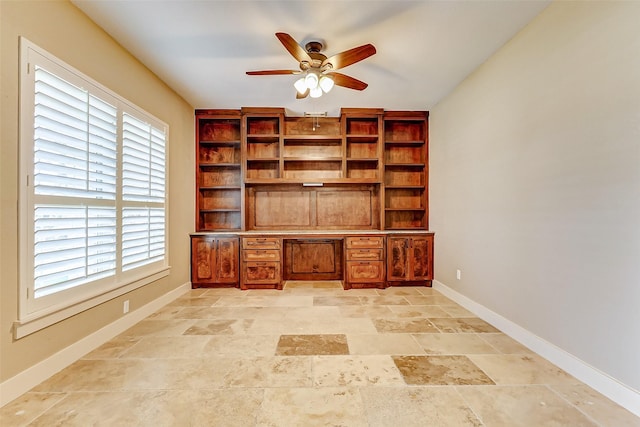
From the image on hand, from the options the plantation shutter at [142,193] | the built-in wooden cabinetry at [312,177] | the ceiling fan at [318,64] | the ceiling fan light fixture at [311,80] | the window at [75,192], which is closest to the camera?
the window at [75,192]

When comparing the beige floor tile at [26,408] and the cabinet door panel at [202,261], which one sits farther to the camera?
the cabinet door panel at [202,261]


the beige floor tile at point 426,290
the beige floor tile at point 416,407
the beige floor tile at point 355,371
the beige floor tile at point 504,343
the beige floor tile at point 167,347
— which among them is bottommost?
the beige floor tile at point 167,347

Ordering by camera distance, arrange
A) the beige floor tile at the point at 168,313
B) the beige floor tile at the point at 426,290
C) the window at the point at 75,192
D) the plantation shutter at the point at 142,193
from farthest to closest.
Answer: the beige floor tile at the point at 426,290
the beige floor tile at the point at 168,313
the plantation shutter at the point at 142,193
the window at the point at 75,192

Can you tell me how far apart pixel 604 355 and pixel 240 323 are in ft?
9.61

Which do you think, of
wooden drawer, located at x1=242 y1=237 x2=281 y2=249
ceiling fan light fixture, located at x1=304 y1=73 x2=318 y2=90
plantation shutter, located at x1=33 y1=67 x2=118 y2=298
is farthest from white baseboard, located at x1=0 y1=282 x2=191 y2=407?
ceiling fan light fixture, located at x1=304 y1=73 x2=318 y2=90

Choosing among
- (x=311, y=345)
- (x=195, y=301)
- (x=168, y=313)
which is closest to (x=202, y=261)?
(x=195, y=301)

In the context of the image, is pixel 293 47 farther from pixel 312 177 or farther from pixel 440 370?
pixel 440 370

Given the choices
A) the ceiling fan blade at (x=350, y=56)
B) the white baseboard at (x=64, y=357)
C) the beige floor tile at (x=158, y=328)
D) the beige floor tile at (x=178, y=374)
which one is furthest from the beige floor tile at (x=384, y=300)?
the ceiling fan blade at (x=350, y=56)

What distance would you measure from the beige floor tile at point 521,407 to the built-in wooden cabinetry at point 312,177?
2616mm

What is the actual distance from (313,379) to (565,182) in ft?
7.82

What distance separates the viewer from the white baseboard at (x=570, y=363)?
1582 millimetres

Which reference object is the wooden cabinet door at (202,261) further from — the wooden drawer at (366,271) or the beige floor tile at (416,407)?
the beige floor tile at (416,407)

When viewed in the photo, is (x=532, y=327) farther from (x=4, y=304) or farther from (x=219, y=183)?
(x=219, y=183)

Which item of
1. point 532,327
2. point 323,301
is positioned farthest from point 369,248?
point 532,327
